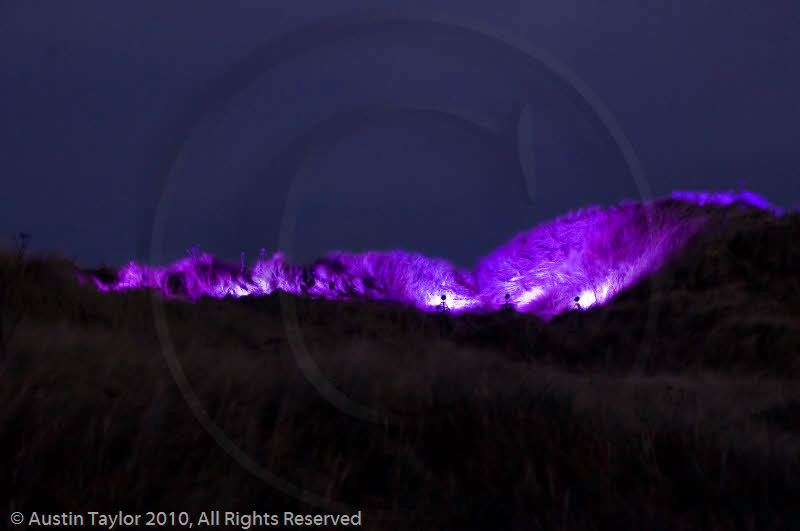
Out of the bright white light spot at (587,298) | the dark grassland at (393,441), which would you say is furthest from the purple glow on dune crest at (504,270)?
the dark grassland at (393,441)

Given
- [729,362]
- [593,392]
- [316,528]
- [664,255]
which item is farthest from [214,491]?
[664,255]

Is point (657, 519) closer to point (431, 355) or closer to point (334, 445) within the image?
point (334, 445)

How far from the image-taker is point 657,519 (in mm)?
2688

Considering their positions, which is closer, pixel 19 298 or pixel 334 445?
pixel 334 445

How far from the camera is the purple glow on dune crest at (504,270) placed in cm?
1300

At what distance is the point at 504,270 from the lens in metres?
15.4

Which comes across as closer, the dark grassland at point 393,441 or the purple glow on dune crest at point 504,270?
the dark grassland at point 393,441

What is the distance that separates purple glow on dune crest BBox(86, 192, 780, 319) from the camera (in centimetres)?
1300

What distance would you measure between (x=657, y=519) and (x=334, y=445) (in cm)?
170

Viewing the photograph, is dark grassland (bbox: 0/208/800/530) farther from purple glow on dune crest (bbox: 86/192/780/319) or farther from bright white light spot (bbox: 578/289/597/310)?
purple glow on dune crest (bbox: 86/192/780/319)
